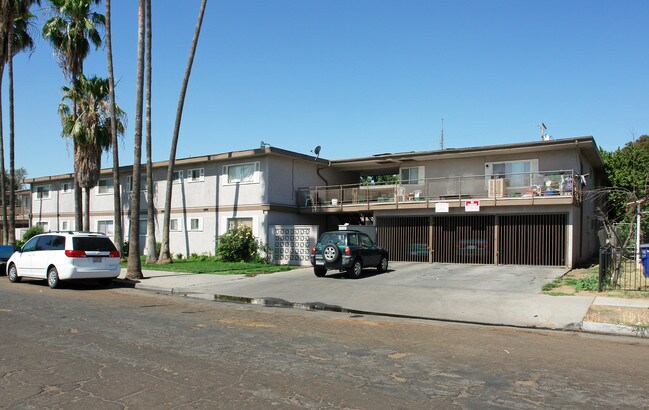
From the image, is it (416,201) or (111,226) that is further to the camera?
(111,226)

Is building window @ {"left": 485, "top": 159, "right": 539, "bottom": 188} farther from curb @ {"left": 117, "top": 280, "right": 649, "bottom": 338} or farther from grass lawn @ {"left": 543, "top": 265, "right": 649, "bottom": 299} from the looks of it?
curb @ {"left": 117, "top": 280, "right": 649, "bottom": 338}

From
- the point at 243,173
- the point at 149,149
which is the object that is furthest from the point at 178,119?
the point at 243,173

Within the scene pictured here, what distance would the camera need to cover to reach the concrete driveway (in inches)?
469

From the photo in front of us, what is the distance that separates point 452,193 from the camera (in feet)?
78.5

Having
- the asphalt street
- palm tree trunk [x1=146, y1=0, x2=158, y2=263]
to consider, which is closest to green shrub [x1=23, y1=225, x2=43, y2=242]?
palm tree trunk [x1=146, y1=0, x2=158, y2=263]

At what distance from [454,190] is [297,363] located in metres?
18.5

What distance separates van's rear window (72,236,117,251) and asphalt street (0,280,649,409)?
15.9 feet

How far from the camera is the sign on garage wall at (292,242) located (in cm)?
2393

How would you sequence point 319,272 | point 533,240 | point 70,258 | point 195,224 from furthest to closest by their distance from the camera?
point 195,224, point 533,240, point 319,272, point 70,258

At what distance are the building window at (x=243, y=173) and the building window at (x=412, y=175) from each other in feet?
24.5

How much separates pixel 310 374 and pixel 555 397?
2759mm

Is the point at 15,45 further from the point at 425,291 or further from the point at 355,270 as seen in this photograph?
the point at 425,291

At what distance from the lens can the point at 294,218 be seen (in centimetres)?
2758

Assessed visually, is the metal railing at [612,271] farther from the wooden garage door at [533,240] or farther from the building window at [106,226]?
the building window at [106,226]
